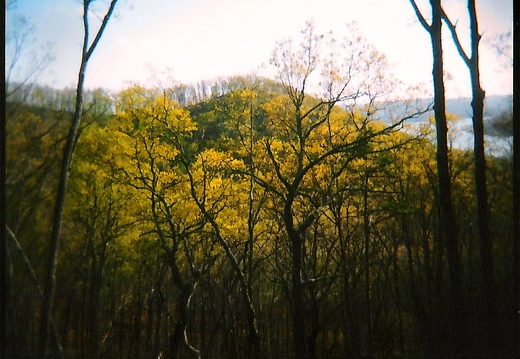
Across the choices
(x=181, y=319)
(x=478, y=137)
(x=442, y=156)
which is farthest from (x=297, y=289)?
(x=478, y=137)

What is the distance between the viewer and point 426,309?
3123 millimetres

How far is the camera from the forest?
278cm

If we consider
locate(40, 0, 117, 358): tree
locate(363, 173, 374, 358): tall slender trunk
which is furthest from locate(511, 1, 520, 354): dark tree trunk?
locate(40, 0, 117, 358): tree

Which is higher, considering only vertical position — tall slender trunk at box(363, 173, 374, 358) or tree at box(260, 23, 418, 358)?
tree at box(260, 23, 418, 358)

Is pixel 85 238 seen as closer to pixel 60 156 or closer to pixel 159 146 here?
pixel 60 156

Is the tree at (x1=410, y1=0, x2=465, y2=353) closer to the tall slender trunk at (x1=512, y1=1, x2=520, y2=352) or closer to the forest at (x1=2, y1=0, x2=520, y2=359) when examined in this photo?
the forest at (x1=2, y1=0, x2=520, y2=359)

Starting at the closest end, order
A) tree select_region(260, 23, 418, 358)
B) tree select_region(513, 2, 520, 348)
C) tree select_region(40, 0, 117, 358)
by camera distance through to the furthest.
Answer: tree select_region(40, 0, 117, 358)
tree select_region(513, 2, 520, 348)
tree select_region(260, 23, 418, 358)

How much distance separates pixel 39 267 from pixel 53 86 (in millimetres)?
1073

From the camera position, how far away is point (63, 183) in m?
2.84

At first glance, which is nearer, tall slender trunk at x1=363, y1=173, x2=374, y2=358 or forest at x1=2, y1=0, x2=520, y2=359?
forest at x1=2, y1=0, x2=520, y2=359

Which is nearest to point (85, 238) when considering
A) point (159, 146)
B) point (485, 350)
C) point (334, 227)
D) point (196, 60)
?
point (159, 146)

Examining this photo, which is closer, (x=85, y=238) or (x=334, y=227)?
(x=85, y=238)

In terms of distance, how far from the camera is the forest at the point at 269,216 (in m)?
2.78

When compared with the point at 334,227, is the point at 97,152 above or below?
above
